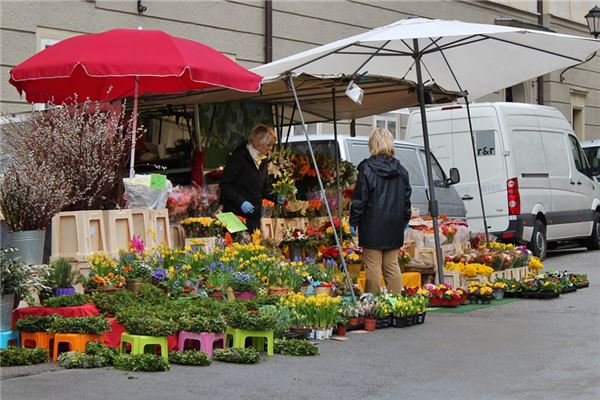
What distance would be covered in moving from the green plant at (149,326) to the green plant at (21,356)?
651 mm

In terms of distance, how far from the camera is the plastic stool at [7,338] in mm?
8156

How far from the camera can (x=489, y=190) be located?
17.8 metres

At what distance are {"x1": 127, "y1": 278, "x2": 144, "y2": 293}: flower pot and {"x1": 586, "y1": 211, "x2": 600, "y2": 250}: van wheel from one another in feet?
43.2

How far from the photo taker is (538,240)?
1827 centimetres

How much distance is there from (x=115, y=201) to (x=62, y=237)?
3.01 ft

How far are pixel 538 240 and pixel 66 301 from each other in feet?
37.6

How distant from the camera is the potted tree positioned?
8.75 metres

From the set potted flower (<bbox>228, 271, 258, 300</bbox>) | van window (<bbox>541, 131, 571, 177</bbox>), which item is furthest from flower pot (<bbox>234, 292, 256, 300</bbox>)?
van window (<bbox>541, 131, 571, 177</bbox>)

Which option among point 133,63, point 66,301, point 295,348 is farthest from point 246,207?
point 66,301

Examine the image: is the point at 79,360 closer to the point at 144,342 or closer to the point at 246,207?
the point at 144,342

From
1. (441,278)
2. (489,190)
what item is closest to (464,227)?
(441,278)

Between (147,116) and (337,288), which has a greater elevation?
(147,116)

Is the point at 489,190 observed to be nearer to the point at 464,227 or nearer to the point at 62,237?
the point at 464,227

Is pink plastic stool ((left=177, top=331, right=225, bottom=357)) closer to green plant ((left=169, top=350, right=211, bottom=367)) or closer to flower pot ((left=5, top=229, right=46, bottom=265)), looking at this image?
green plant ((left=169, top=350, right=211, bottom=367))
